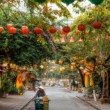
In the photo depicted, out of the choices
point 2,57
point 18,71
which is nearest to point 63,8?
point 2,57

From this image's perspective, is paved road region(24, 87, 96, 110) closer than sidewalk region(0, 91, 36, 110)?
No

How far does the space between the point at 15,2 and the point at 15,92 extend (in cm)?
3517

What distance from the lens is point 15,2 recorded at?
35.7 feet

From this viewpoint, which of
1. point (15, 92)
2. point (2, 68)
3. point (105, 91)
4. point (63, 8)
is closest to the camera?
point (63, 8)

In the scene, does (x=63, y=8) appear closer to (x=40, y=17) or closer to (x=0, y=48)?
(x=40, y=17)

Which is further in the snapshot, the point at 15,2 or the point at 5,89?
the point at 5,89

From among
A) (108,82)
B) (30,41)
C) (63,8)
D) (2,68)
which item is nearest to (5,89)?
(2,68)

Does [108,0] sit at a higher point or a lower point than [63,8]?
higher

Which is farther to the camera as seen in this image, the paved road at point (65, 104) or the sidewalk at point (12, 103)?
the paved road at point (65, 104)

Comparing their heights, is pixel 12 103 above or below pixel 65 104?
above

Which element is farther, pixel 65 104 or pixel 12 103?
pixel 65 104

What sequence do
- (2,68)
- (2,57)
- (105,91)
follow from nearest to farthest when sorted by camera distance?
(2,57) → (105,91) → (2,68)

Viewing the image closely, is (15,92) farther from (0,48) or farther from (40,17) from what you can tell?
(40,17)

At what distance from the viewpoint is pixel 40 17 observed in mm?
11125
